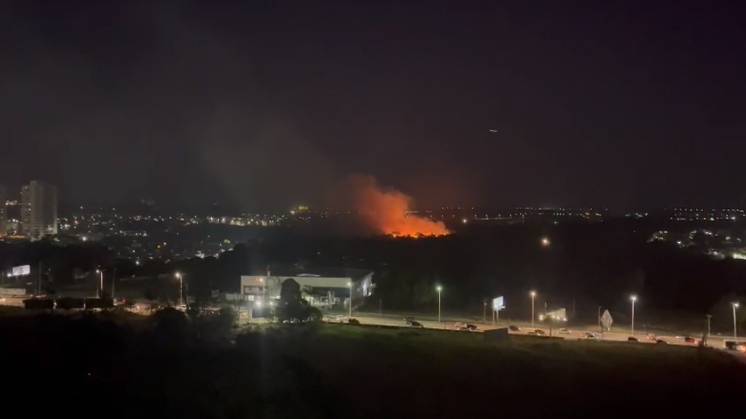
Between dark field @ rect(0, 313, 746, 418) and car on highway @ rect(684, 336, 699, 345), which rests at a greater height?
dark field @ rect(0, 313, 746, 418)

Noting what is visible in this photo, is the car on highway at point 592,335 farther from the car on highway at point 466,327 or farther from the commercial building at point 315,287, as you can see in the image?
the commercial building at point 315,287

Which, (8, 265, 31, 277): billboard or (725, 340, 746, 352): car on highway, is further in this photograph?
(8, 265, 31, 277): billboard

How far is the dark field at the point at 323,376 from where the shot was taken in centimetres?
746

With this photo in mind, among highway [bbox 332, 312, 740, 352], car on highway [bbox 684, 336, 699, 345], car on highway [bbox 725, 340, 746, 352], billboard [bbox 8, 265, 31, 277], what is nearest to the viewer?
car on highway [bbox 725, 340, 746, 352]

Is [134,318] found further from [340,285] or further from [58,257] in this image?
[58,257]

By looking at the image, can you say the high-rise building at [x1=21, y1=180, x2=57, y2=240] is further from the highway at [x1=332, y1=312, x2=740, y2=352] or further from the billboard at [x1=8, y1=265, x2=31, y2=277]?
the highway at [x1=332, y1=312, x2=740, y2=352]

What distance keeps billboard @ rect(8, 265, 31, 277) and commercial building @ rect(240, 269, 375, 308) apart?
10888 millimetres

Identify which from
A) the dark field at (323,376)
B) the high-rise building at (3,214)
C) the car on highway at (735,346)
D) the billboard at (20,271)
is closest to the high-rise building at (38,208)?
the high-rise building at (3,214)

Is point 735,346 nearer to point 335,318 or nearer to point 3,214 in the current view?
point 335,318

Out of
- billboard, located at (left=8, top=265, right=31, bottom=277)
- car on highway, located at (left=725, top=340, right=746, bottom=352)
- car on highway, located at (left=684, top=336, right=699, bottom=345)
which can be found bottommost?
car on highway, located at (left=684, top=336, right=699, bottom=345)

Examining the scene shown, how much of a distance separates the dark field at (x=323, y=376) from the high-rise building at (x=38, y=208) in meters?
44.2

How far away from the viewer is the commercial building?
23.4 metres

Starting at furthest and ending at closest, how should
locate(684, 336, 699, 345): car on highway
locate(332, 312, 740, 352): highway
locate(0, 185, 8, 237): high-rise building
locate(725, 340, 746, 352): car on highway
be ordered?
1. locate(0, 185, 8, 237): high-rise building
2. locate(332, 312, 740, 352): highway
3. locate(684, 336, 699, 345): car on highway
4. locate(725, 340, 746, 352): car on highway

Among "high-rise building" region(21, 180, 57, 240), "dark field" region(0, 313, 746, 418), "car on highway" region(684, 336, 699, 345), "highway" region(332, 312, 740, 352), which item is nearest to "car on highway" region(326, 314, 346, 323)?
"highway" region(332, 312, 740, 352)
